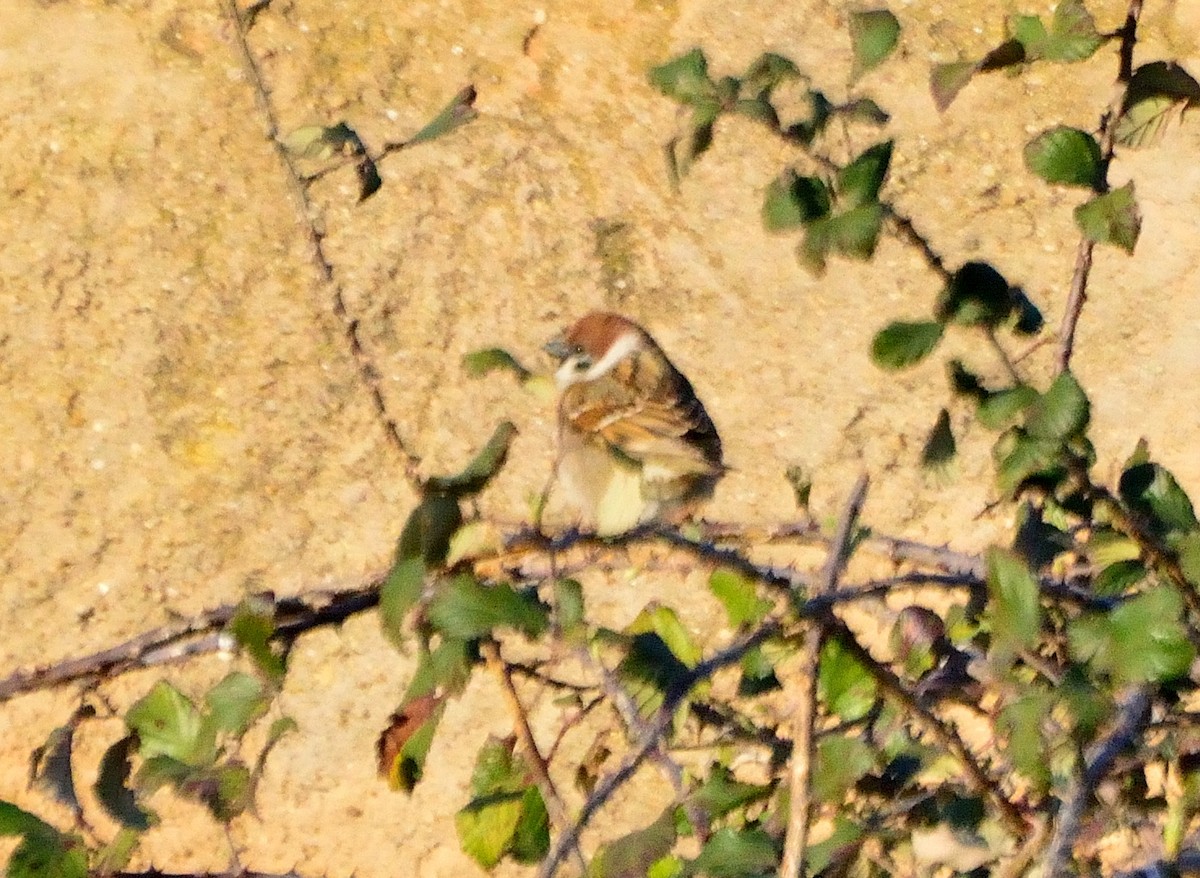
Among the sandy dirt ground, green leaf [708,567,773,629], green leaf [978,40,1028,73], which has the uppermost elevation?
green leaf [978,40,1028,73]

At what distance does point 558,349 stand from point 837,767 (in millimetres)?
2382

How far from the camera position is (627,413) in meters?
3.36

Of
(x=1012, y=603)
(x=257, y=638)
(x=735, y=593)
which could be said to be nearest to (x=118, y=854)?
(x=257, y=638)

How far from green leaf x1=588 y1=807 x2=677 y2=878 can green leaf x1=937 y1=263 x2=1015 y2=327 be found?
0.58m

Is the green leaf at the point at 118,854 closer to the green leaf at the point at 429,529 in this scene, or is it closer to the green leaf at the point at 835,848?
the green leaf at the point at 429,529

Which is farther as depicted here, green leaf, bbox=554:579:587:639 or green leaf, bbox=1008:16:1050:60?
green leaf, bbox=1008:16:1050:60

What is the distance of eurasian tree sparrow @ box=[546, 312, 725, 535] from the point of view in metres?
3.22

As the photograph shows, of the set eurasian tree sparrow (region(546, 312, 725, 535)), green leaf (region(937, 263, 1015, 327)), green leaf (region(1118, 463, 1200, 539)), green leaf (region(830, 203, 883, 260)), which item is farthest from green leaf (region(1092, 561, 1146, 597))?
eurasian tree sparrow (region(546, 312, 725, 535))

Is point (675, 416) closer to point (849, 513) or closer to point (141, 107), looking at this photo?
point (141, 107)

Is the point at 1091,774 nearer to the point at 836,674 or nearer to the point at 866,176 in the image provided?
the point at 836,674

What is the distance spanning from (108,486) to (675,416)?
1328 mm

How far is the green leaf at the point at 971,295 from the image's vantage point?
149 cm

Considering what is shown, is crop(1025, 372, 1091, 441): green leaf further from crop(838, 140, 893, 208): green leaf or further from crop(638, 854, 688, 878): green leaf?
crop(638, 854, 688, 878): green leaf

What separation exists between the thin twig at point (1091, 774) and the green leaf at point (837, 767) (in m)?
0.16
